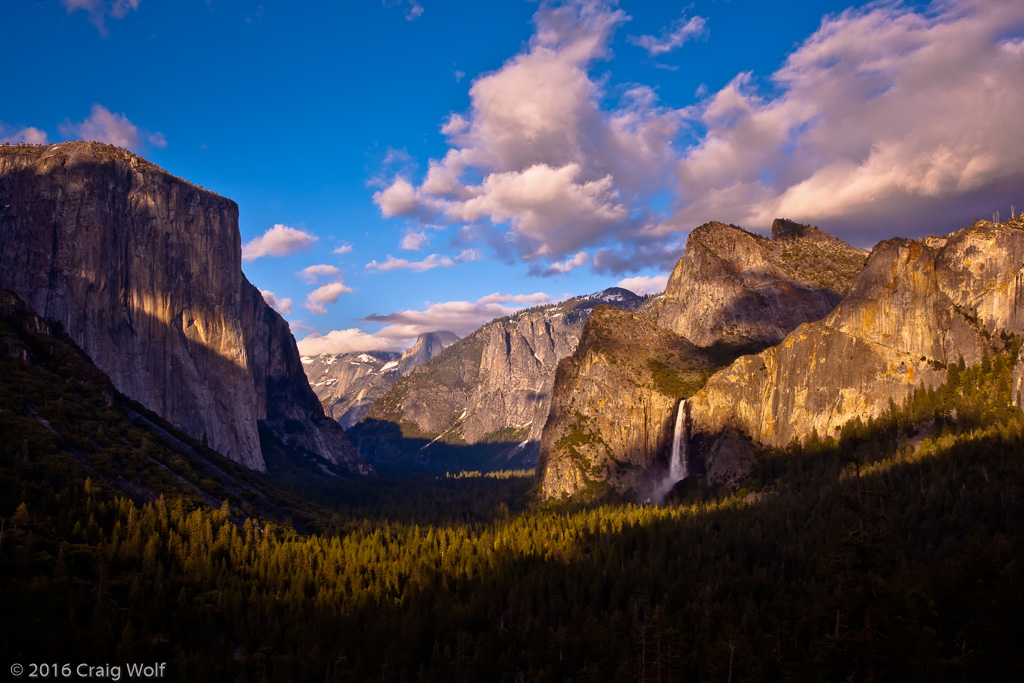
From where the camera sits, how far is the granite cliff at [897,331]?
160250 mm

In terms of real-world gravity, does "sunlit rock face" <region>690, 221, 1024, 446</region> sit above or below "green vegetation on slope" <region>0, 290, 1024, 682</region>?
above

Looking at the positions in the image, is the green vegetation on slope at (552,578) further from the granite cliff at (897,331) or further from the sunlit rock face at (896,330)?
the sunlit rock face at (896,330)

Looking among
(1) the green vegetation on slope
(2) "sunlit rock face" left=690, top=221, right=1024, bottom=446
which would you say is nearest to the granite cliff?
(2) "sunlit rock face" left=690, top=221, right=1024, bottom=446

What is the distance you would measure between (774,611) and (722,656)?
1265 inches

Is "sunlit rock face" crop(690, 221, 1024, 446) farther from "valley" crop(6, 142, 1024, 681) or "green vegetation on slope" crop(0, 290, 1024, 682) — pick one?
"green vegetation on slope" crop(0, 290, 1024, 682)

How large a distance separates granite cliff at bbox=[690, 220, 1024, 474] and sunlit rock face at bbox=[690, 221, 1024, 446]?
0.23 m

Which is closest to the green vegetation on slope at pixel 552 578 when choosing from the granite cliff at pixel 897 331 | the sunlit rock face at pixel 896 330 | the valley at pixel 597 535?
the valley at pixel 597 535

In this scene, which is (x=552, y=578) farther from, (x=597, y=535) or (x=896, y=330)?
(x=896, y=330)

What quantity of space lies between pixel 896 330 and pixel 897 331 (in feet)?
1.23

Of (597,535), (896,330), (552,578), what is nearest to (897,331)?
(896,330)

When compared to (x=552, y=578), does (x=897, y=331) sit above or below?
above

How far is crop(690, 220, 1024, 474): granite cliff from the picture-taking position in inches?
6309

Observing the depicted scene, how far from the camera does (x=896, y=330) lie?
171250 millimetres

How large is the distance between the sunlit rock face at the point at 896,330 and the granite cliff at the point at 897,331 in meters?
0.23
